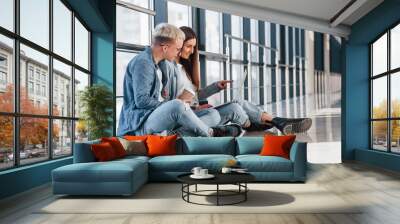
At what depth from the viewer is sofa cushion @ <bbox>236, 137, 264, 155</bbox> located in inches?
277

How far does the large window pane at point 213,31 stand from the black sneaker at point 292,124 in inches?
85.6

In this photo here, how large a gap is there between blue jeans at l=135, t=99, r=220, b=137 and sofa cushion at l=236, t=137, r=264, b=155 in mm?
1489

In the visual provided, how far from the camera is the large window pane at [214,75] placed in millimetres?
8922

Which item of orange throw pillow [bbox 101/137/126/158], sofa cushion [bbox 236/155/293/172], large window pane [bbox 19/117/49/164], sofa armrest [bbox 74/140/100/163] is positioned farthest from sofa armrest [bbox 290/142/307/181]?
large window pane [bbox 19/117/49/164]

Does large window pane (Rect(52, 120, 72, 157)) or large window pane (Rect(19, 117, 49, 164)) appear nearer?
large window pane (Rect(19, 117, 49, 164))

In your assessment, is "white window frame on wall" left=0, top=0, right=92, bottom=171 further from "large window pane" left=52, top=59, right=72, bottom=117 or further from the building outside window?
the building outside window

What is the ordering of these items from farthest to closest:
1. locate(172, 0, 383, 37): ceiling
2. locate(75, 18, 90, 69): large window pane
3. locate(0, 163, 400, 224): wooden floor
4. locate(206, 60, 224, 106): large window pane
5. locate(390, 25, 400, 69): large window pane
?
locate(206, 60, 224, 106): large window pane
locate(390, 25, 400, 69): large window pane
locate(172, 0, 383, 37): ceiling
locate(75, 18, 90, 69): large window pane
locate(0, 163, 400, 224): wooden floor

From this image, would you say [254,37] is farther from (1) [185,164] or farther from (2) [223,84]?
(1) [185,164]

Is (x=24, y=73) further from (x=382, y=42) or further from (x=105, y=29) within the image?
(x=382, y=42)

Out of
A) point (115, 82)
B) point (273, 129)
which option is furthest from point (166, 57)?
point (273, 129)

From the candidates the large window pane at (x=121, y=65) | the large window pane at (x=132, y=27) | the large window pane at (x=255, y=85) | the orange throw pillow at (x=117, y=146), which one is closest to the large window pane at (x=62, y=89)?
the orange throw pillow at (x=117, y=146)

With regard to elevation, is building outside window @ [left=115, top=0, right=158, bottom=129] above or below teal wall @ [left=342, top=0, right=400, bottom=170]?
above

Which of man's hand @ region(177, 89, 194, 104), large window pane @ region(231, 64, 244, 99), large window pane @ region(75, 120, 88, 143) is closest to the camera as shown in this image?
large window pane @ region(75, 120, 88, 143)

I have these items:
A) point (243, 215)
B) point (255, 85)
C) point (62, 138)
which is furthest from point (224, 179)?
point (255, 85)
